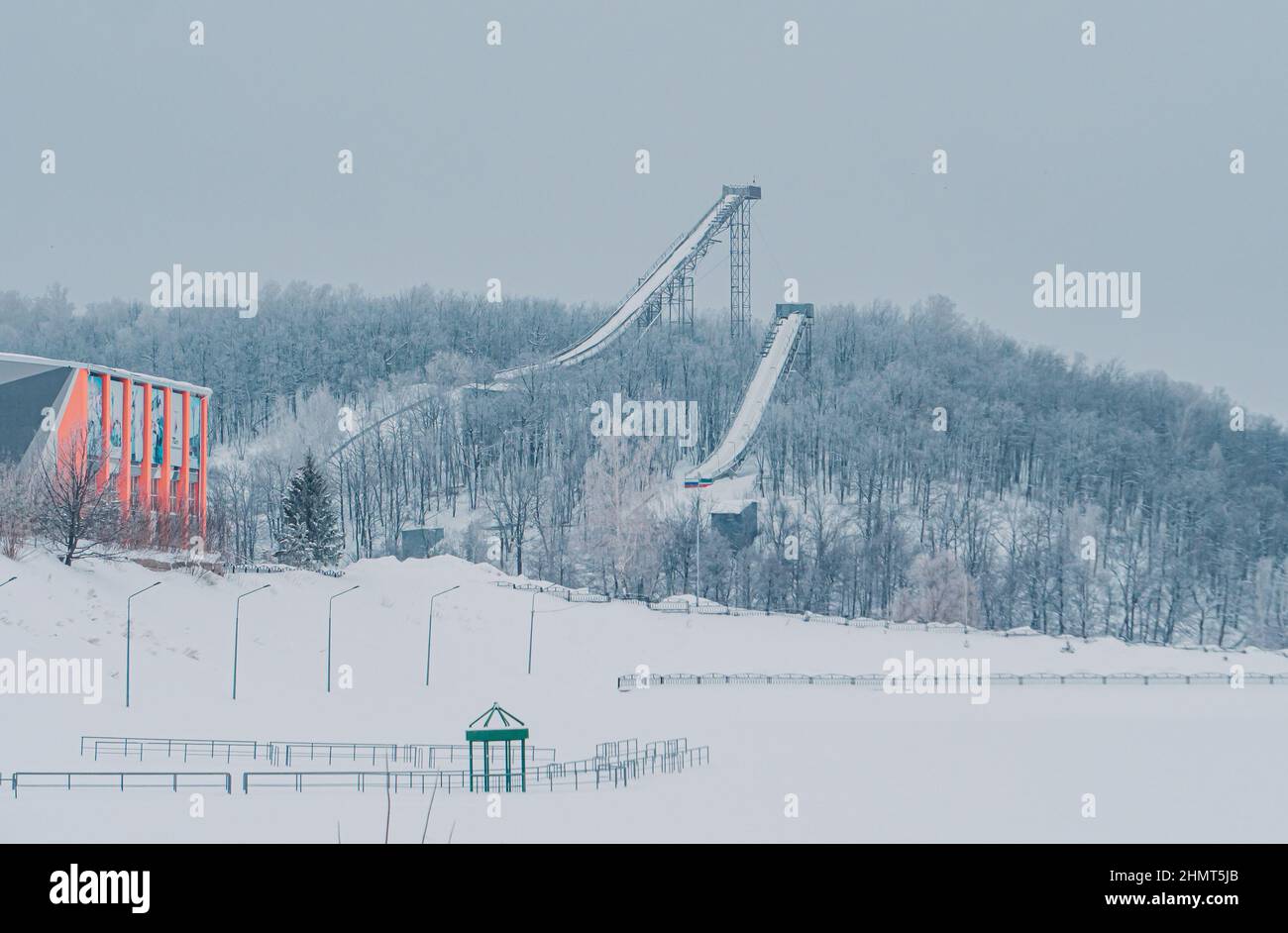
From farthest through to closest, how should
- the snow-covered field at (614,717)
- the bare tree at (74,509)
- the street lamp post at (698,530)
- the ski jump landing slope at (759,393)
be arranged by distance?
the ski jump landing slope at (759,393) → the street lamp post at (698,530) → the bare tree at (74,509) → the snow-covered field at (614,717)

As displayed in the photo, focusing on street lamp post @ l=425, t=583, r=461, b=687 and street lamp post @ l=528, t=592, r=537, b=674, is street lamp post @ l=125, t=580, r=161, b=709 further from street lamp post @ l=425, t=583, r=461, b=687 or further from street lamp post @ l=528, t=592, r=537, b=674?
street lamp post @ l=528, t=592, r=537, b=674

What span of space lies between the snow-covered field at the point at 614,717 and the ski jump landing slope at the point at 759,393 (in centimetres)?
2490

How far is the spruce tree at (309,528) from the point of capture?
6844 cm

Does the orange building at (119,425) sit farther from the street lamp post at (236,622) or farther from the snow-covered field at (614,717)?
the snow-covered field at (614,717)

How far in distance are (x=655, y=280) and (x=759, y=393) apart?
57.6 feet

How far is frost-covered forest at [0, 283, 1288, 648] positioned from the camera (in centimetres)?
8350

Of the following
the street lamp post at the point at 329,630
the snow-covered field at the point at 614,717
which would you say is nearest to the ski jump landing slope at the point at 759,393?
the snow-covered field at the point at 614,717

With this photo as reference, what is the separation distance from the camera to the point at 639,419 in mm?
99500

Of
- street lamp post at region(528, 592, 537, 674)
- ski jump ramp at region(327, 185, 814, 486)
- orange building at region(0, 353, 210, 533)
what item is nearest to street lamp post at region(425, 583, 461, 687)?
street lamp post at region(528, 592, 537, 674)

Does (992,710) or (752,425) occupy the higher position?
(752,425)

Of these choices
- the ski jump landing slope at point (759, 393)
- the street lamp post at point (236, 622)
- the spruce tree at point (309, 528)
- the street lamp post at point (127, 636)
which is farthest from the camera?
the ski jump landing slope at point (759, 393)
